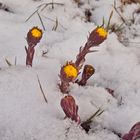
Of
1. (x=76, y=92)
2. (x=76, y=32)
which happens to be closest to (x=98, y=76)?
(x=76, y=92)

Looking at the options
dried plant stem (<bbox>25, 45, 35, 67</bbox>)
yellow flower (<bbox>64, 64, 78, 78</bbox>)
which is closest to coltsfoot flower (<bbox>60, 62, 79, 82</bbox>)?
yellow flower (<bbox>64, 64, 78, 78</bbox>)

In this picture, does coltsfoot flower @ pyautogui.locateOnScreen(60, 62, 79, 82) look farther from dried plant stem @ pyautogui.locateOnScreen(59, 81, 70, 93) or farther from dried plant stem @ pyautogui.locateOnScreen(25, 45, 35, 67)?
dried plant stem @ pyautogui.locateOnScreen(25, 45, 35, 67)

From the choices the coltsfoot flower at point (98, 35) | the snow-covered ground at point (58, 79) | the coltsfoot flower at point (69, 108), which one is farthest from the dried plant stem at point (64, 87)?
the coltsfoot flower at point (98, 35)

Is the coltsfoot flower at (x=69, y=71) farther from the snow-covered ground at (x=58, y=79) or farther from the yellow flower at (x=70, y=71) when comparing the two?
the snow-covered ground at (x=58, y=79)

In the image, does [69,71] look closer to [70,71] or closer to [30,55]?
[70,71]

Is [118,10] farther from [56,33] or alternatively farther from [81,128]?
[81,128]

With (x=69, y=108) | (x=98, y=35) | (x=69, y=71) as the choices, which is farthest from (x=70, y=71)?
(x=98, y=35)
